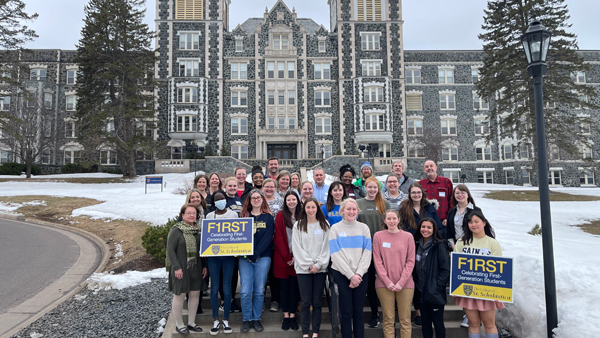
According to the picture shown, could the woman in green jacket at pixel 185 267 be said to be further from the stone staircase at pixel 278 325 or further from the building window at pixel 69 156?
the building window at pixel 69 156

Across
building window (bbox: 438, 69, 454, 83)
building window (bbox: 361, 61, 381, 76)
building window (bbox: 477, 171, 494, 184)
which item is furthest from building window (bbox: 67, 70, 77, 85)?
building window (bbox: 477, 171, 494, 184)

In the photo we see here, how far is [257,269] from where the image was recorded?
17.6 ft

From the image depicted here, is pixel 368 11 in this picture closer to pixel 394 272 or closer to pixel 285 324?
pixel 394 272

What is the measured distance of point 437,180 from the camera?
22.0ft

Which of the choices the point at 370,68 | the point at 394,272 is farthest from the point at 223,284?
the point at 370,68

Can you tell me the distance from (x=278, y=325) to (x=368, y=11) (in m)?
37.5

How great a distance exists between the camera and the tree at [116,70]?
2845 cm

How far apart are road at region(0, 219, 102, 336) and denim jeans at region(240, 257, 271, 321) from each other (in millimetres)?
4064

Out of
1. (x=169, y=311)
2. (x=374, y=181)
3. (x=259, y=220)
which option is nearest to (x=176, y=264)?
(x=259, y=220)

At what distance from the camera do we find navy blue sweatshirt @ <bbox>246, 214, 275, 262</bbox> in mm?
5374

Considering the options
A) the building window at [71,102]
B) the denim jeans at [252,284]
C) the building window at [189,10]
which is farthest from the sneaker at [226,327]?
the building window at [71,102]

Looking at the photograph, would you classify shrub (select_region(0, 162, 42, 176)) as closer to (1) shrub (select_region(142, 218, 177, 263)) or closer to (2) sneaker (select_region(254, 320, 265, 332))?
(1) shrub (select_region(142, 218, 177, 263))

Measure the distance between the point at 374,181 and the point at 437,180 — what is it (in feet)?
5.67

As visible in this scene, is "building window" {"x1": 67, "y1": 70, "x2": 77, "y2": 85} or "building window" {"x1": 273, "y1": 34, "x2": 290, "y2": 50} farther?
"building window" {"x1": 67, "y1": 70, "x2": 77, "y2": 85}
